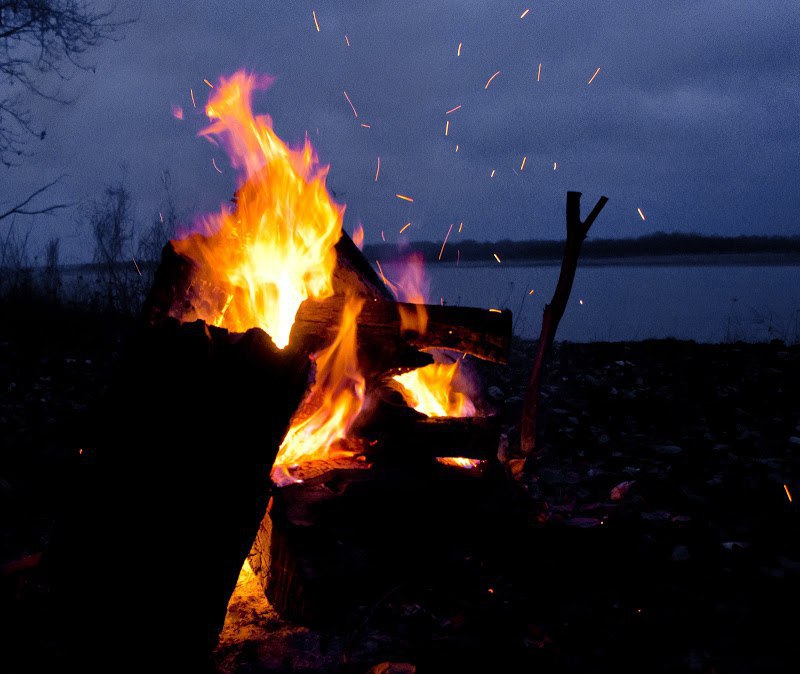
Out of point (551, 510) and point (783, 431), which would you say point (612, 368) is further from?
point (551, 510)

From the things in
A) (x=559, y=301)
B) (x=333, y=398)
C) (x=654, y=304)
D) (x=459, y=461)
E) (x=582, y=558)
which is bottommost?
(x=582, y=558)

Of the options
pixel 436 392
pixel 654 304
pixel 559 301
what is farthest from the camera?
pixel 654 304

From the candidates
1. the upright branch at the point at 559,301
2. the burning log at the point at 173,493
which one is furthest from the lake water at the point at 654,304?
the burning log at the point at 173,493

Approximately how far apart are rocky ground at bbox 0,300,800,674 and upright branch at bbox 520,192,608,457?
24 centimetres

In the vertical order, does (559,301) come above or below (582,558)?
above

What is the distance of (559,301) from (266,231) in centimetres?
233

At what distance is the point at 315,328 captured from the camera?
11.2 feet

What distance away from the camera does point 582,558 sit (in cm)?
301

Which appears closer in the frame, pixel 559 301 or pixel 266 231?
pixel 266 231

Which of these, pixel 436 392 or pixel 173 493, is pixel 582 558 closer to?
pixel 436 392

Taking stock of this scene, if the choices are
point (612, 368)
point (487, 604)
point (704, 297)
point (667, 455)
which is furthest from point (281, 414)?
point (704, 297)

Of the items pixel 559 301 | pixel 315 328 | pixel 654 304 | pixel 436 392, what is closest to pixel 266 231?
pixel 315 328

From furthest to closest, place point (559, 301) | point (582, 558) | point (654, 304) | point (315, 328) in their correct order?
1. point (654, 304)
2. point (559, 301)
3. point (315, 328)
4. point (582, 558)

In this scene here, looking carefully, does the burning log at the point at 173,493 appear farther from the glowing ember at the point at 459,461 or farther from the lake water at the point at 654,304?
the lake water at the point at 654,304
